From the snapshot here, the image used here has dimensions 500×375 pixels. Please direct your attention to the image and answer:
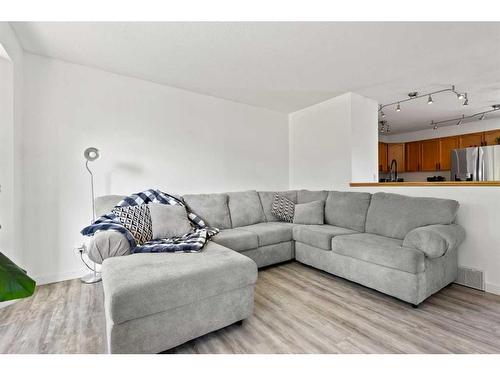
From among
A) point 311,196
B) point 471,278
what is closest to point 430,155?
point 311,196

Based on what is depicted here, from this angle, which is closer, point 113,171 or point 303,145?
point 113,171

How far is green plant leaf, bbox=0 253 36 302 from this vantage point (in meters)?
0.69

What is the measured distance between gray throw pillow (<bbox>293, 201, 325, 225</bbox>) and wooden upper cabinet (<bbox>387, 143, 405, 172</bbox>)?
13.5 feet

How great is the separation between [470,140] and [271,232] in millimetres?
5293

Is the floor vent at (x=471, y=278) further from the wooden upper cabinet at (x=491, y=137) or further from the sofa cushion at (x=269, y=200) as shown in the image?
the wooden upper cabinet at (x=491, y=137)

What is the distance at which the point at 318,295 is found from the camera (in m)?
2.31

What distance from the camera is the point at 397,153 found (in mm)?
6461

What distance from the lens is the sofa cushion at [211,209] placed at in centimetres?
311

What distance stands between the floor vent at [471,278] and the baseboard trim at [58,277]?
408 centimetres

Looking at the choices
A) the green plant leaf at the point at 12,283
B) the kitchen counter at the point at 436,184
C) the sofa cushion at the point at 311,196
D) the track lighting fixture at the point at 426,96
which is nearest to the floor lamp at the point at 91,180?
the green plant leaf at the point at 12,283

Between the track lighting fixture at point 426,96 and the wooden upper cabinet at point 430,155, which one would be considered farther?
the wooden upper cabinet at point 430,155
